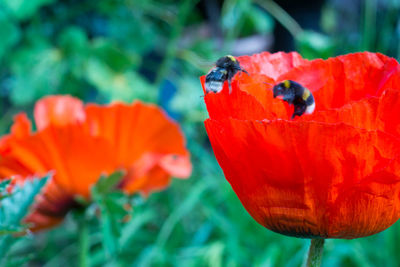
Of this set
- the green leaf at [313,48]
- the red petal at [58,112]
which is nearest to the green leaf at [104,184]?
the red petal at [58,112]

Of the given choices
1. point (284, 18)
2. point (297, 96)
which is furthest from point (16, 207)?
point (284, 18)

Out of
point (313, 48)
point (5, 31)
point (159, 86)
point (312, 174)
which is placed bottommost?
point (159, 86)

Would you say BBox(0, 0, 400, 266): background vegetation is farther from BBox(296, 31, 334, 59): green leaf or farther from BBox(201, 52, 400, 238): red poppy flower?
BBox(201, 52, 400, 238): red poppy flower

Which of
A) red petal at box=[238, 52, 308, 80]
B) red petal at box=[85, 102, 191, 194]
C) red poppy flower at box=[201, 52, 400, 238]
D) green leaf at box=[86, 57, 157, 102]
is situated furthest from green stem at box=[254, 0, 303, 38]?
red poppy flower at box=[201, 52, 400, 238]

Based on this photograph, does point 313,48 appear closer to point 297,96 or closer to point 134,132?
point 134,132

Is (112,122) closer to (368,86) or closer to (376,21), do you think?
(368,86)

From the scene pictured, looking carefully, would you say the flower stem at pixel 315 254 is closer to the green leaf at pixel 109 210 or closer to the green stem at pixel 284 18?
the green leaf at pixel 109 210

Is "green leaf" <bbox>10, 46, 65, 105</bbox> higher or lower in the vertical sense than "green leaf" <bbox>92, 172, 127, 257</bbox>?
lower
